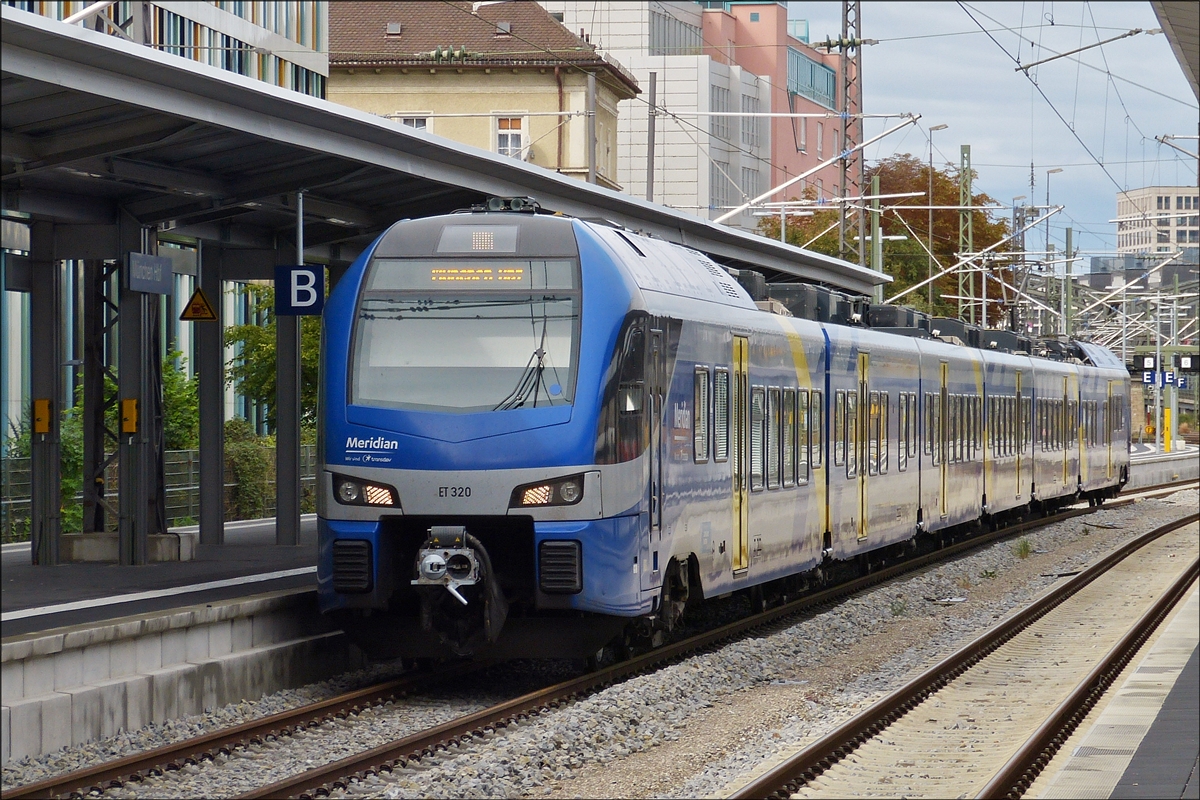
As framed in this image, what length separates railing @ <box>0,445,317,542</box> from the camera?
20328 millimetres

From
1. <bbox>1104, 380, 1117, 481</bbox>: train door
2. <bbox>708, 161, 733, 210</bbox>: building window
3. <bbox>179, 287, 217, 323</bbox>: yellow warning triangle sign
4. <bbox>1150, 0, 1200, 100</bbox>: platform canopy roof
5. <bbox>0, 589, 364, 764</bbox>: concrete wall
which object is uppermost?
<bbox>708, 161, 733, 210</bbox>: building window

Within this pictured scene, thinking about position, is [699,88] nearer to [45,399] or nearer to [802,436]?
[802,436]

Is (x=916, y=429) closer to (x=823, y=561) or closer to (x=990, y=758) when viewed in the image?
(x=823, y=561)

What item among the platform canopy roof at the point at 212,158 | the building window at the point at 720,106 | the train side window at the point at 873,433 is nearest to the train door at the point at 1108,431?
the train side window at the point at 873,433

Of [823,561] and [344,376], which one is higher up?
[344,376]

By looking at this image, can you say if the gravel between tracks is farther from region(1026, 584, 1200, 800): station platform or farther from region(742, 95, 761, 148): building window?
region(742, 95, 761, 148): building window

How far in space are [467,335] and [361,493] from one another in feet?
4.16

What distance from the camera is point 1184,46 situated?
39.3ft

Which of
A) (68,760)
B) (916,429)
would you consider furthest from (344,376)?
(916,429)

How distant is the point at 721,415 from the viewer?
13906 millimetres

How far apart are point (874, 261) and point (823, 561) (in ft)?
73.3

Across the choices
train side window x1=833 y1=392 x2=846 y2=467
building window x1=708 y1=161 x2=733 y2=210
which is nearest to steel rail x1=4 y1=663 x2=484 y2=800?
train side window x1=833 y1=392 x2=846 y2=467

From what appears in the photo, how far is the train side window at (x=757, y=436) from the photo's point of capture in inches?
582

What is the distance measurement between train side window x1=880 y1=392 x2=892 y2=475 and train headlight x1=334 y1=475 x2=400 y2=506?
32.0 ft
